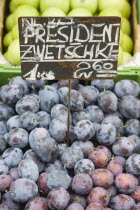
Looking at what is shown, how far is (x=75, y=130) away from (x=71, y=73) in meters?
0.26

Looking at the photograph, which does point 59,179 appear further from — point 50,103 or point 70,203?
point 50,103

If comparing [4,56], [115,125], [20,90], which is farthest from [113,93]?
[4,56]

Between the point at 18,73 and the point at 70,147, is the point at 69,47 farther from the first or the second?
the point at 18,73

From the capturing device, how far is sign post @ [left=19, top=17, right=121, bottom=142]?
4.01ft

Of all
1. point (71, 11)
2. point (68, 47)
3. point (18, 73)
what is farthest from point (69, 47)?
point (71, 11)

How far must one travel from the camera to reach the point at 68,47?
127 centimetres

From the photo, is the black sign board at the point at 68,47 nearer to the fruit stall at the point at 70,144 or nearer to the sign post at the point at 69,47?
the sign post at the point at 69,47

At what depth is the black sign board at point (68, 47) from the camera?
48.2 inches

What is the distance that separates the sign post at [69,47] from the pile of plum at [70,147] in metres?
0.24

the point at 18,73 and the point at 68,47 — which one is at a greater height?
the point at 68,47

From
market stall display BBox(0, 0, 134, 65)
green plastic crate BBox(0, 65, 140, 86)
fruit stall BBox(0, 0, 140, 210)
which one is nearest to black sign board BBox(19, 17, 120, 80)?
fruit stall BBox(0, 0, 140, 210)

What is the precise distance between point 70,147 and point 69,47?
1.40 feet

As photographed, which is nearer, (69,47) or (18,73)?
(69,47)

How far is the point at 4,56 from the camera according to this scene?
2352mm
